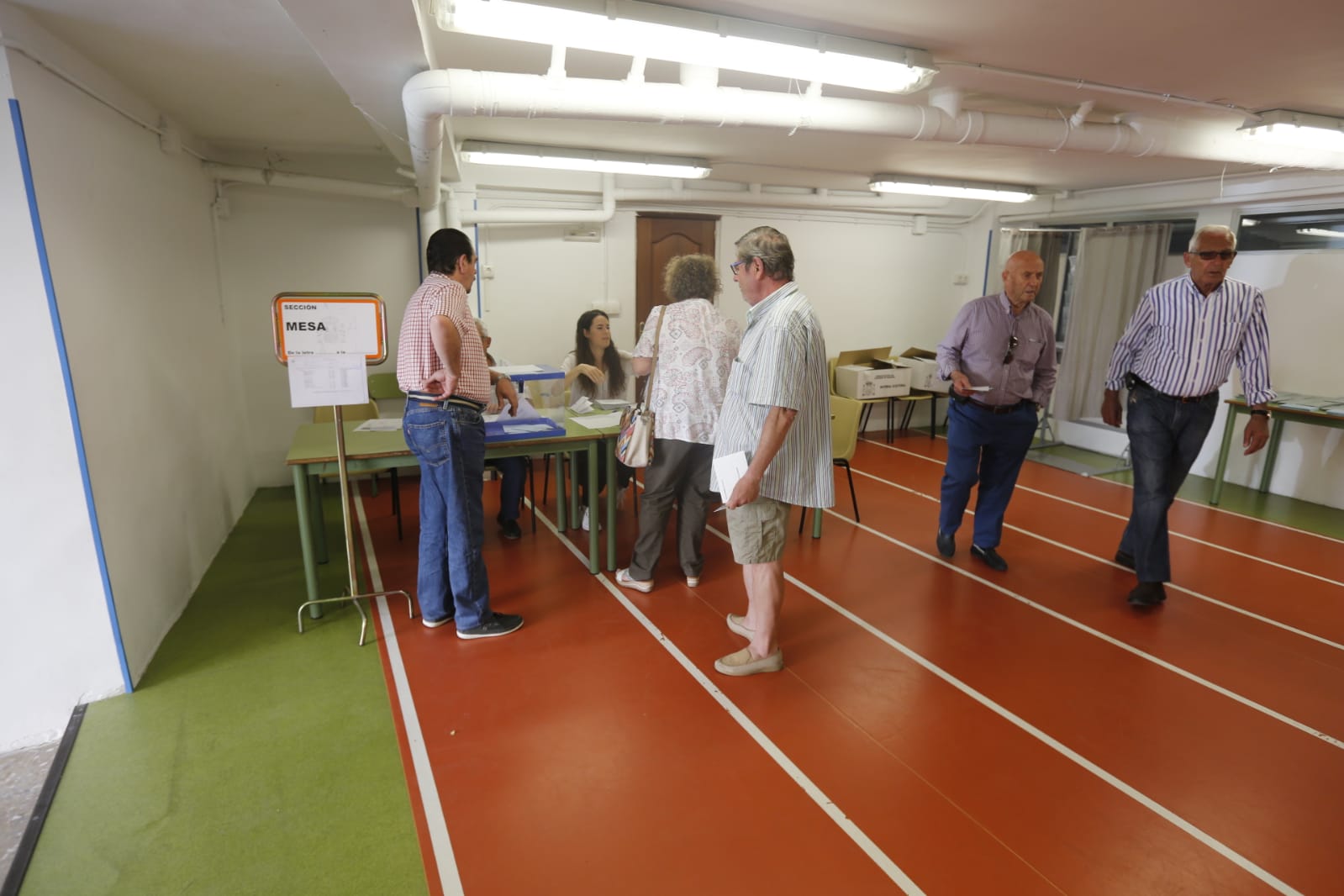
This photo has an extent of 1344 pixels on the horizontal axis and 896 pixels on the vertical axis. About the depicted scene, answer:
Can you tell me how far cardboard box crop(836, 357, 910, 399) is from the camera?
7.05 metres

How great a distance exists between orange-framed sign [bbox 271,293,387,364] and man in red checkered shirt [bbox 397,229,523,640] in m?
0.27

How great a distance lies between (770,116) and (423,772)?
120 inches

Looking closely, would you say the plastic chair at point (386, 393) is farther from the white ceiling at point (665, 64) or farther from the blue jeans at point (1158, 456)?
the blue jeans at point (1158, 456)

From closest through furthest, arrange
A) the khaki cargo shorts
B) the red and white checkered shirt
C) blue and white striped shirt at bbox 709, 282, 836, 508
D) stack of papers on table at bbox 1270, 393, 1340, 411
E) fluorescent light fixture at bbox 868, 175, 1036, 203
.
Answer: blue and white striped shirt at bbox 709, 282, 836, 508 → the khaki cargo shorts → the red and white checkered shirt → stack of papers on table at bbox 1270, 393, 1340, 411 → fluorescent light fixture at bbox 868, 175, 1036, 203

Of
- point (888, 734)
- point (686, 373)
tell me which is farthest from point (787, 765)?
point (686, 373)

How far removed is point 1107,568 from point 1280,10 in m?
2.75

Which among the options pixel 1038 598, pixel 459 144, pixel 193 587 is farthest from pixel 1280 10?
pixel 193 587

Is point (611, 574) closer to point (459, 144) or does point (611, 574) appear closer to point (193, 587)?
point (193, 587)

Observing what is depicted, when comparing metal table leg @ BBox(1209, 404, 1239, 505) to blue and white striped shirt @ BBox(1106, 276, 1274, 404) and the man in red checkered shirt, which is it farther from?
the man in red checkered shirt

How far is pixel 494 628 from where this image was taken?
3115 millimetres

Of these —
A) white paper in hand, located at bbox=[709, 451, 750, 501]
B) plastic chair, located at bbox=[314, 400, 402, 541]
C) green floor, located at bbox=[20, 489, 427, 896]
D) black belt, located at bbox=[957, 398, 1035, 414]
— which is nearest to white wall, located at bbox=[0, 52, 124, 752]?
green floor, located at bbox=[20, 489, 427, 896]

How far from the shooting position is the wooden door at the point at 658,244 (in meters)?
6.64

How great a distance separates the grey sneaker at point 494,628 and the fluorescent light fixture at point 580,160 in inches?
125

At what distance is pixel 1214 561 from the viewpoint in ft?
13.6
